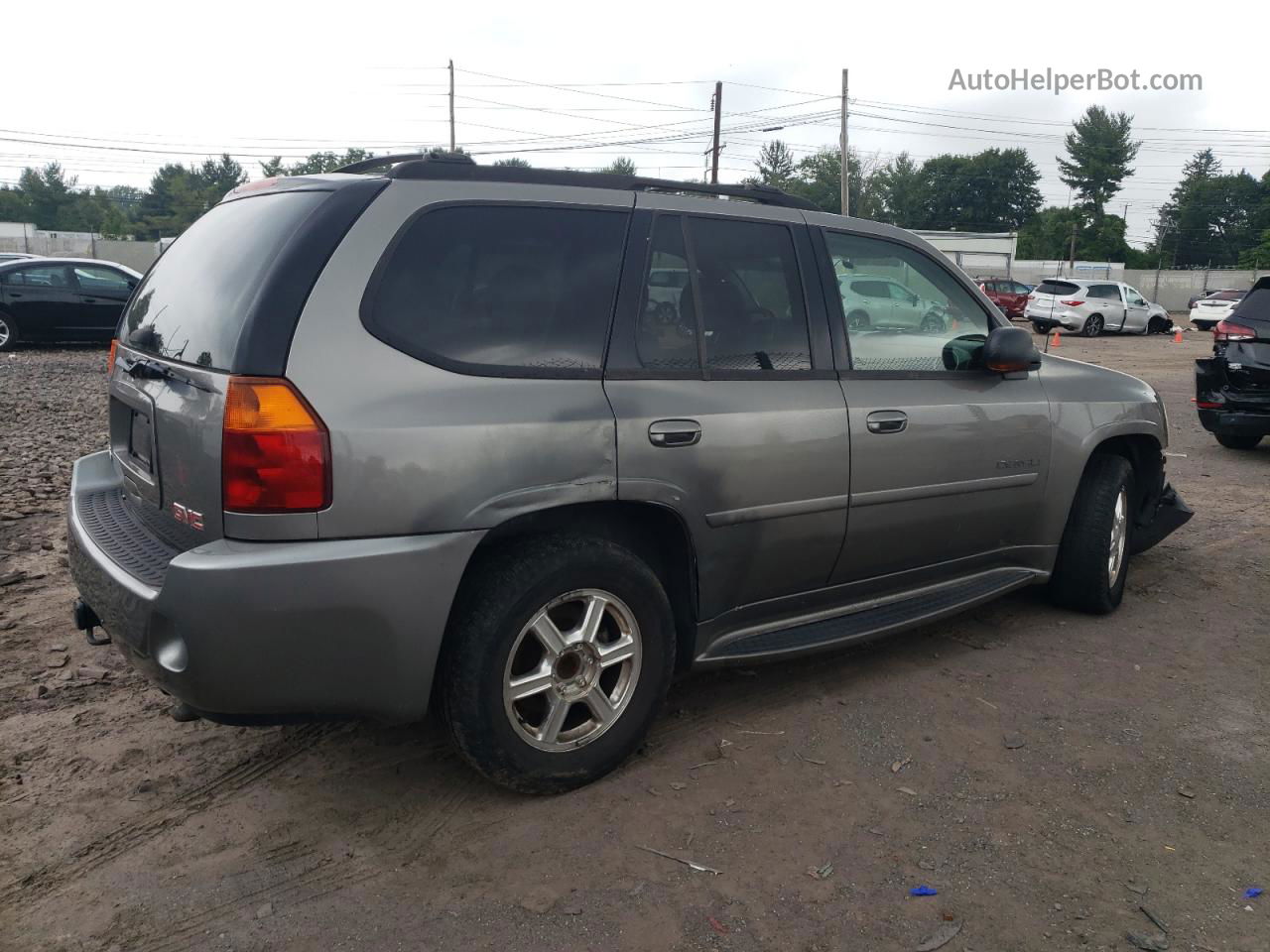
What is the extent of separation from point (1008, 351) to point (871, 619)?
1.20 metres

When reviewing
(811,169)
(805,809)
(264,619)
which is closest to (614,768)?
(805,809)

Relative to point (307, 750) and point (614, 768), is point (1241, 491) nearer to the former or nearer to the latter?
point (614, 768)

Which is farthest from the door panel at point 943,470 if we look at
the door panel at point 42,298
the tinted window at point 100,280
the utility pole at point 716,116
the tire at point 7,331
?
the utility pole at point 716,116

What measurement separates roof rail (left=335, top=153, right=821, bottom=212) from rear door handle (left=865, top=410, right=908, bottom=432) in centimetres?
87

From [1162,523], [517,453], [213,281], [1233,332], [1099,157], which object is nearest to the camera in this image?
[517,453]

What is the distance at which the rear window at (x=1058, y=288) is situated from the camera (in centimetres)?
3074

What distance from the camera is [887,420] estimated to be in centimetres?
380

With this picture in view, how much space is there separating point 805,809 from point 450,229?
6.48 feet

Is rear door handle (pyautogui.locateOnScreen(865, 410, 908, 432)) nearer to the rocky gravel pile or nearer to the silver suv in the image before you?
the silver suv

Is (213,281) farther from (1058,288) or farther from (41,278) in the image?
(1058,288)

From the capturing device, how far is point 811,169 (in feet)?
289

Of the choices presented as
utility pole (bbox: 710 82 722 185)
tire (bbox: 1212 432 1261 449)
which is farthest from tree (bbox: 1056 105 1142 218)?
tire (bbox: 1212 432 1261 449)

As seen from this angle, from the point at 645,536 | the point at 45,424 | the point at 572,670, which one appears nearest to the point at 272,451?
the point at 572,670

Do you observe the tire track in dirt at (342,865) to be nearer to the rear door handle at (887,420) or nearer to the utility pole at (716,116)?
the rear door handle at (887,420)
